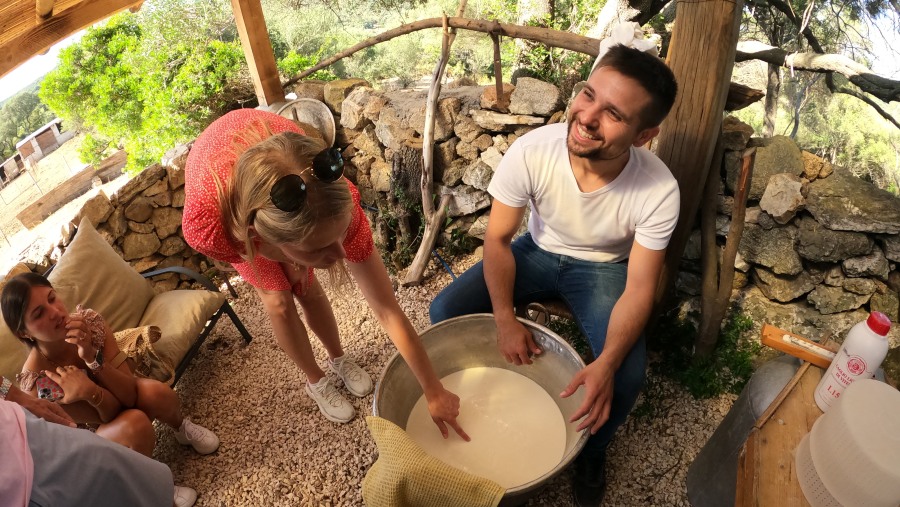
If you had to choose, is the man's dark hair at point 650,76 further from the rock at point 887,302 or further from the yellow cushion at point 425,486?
the rock at point 887,302

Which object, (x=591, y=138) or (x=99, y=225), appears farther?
(x=99, y=225)

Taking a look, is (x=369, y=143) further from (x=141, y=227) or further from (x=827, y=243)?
(x=827, y=243)

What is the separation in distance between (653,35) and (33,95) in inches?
169

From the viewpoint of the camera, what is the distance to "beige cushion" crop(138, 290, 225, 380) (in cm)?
230

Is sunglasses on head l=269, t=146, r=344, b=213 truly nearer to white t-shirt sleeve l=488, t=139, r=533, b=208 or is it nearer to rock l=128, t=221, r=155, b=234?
white t-shirt sleeve l=488, t=139, r=533, b=208

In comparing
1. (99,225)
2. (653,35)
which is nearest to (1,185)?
(99,225)

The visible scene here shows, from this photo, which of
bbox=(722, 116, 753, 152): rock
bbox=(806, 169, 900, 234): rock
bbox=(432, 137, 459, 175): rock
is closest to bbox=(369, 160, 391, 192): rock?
bbox=(432, 137, 459, 175): rock

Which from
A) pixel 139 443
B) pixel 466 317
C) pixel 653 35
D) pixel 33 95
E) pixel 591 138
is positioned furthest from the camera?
pixel 33 95

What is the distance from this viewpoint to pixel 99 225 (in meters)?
2.94

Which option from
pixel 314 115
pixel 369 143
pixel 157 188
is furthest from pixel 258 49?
pixel 157 188

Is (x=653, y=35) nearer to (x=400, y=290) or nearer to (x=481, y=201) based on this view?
(x=481, y=201)

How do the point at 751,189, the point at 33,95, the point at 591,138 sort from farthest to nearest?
the point at 33,95 < the point at 751,189 < the point at 591,138

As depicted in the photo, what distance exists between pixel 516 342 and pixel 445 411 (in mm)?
325

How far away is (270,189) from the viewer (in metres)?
1.15
